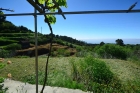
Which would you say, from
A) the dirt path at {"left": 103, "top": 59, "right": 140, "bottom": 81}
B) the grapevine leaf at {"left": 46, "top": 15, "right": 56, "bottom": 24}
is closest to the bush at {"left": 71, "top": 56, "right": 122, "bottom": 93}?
the dirt path at {"left": 103, "top": 59, "right": 140, "bottom": 81}

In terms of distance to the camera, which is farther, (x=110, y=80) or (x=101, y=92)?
(x=110, y=80)

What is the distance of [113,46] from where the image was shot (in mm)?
20828

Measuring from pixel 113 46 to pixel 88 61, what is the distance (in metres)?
15.2

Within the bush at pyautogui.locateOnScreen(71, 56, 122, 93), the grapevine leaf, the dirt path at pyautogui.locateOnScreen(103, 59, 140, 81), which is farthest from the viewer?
the dirt path at pyautogui.locateOnScreen(103, 59, 140, 81)

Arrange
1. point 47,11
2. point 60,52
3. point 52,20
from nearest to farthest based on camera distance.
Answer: point 47,11
point 52,20
point 60,52

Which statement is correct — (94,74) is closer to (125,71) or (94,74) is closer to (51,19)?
(125,71)

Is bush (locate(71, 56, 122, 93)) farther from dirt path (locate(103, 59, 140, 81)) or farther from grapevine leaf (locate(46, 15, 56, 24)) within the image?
grapevine leaf (locate(46, 15, 56, 24))

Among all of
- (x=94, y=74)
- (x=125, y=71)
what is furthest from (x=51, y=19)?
(x=125, y=71)

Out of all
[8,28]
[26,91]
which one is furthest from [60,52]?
[8,28]

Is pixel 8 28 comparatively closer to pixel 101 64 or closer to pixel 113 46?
pixel 113 46

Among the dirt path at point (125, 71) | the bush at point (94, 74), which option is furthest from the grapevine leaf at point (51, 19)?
the dirt path at point (125, 71)

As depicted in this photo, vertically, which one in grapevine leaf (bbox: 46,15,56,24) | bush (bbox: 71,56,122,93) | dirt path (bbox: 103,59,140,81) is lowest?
dirt path (bbox: 103,59,140,81)

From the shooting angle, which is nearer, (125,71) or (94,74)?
(94,74)

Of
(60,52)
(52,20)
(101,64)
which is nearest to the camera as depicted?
(52,20)
